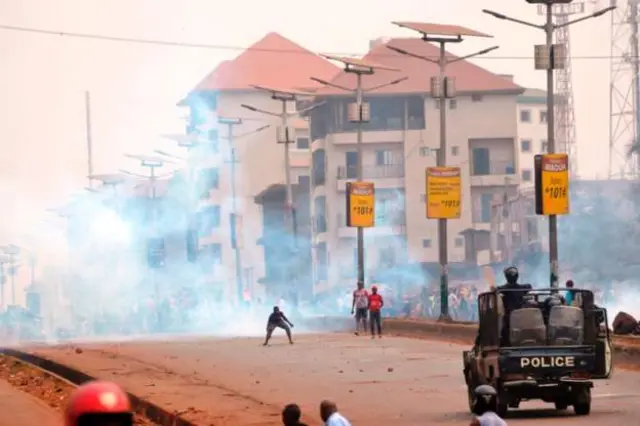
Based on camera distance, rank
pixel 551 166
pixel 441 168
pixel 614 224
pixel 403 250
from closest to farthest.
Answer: pixel 551 166
pixel 441 168
pixel 614 224
pixel 403 250

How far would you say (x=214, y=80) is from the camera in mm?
143625

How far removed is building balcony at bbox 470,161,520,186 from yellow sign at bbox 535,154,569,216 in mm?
65019

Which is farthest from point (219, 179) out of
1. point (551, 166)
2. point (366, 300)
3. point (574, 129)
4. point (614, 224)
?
point (551, 166)

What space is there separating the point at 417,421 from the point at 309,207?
9827cm

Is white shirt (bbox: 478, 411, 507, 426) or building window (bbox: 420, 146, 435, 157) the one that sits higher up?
building window (bbox: 420, 146, 435, 157)

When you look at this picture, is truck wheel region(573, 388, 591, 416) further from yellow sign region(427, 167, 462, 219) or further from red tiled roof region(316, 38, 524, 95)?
red tiled roof region(316, 38, 524, 95)

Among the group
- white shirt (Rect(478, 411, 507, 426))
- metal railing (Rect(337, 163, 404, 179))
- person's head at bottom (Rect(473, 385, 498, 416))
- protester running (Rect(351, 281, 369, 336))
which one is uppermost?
metal railing (Rect(337, 163, 404, 179))

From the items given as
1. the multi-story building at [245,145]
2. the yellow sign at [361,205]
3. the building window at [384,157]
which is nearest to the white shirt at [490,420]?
the yellow sign at [361,205]

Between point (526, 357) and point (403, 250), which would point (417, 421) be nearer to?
point (526, 357)

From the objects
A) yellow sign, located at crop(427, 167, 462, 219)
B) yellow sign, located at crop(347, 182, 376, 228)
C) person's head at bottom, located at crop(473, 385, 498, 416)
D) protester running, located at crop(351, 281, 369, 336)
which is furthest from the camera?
yellow sign, located at crop(347, 182, 376, 228)

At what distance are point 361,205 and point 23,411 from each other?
37751mm

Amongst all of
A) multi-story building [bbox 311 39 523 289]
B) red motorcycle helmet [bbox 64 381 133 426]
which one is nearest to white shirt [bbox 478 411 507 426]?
red motorcycle helmet [bbox 64 381 133 426]

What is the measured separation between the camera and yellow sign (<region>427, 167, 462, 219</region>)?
52406 millimetres

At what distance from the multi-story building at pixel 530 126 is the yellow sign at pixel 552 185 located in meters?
117
